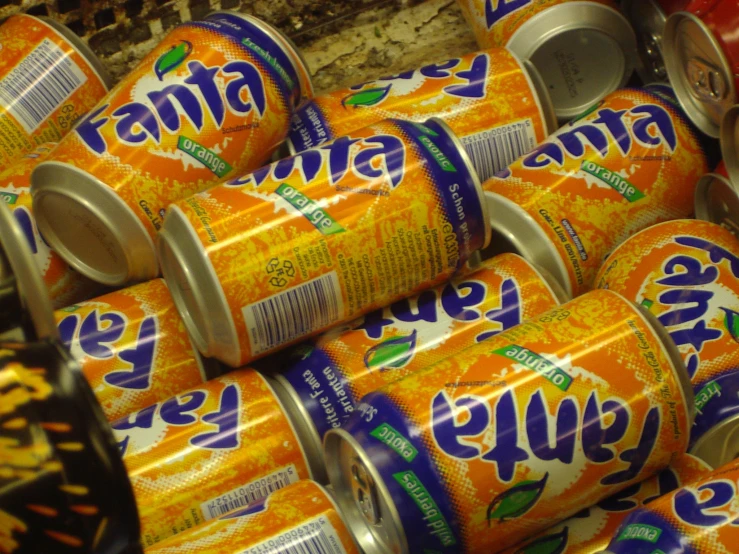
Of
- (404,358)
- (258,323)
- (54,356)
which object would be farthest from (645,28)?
(54,356)

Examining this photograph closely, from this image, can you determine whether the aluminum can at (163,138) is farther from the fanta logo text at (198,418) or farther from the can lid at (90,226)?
the fanta logo text at (198,418)

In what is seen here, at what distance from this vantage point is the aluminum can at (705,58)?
1155mm

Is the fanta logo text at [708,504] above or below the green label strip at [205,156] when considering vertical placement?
below

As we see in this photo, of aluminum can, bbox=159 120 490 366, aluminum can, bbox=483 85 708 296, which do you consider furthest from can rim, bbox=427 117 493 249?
aluminum can, bbox=483 85 708 296

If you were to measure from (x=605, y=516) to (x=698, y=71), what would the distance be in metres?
0.68

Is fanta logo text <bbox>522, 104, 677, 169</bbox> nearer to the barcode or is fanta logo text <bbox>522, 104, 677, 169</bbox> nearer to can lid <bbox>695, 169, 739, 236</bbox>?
can lid <bbox>695, 169, 739, 236</bbox>

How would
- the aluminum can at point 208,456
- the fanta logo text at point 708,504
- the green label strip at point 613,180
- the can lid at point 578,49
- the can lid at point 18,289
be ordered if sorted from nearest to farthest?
the can lid at point 18,289 < the fanta logo text at point 708,504 < the aluminum can at point 208,456 < the green label strip at point 613,180 < the can lid at point 578,49

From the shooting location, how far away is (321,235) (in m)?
1.03

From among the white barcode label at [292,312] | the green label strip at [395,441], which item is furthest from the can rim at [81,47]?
the green label strip at [395,441]

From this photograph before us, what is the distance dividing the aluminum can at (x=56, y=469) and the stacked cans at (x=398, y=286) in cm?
15

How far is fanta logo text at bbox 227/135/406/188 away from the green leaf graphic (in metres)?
0.39

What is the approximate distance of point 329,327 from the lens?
44.5 inches

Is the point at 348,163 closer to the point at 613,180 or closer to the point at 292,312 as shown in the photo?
the point at 292,312

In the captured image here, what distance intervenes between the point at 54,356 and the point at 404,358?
57 centimetres
